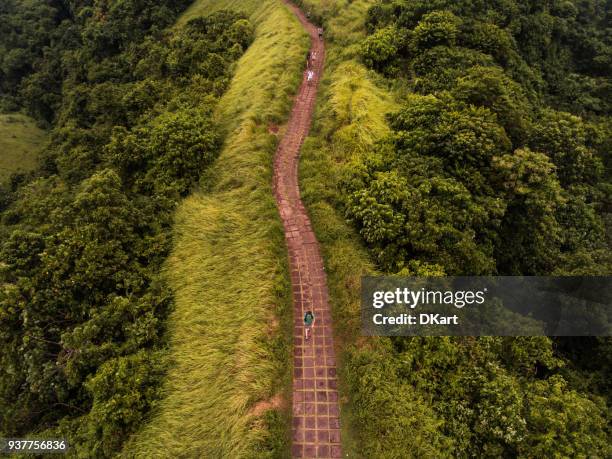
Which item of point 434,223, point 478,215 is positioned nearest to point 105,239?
point 434,223

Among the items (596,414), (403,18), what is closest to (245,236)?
(596,414)

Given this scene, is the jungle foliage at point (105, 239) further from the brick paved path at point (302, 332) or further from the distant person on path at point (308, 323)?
the distant person on path at point (308, 323)

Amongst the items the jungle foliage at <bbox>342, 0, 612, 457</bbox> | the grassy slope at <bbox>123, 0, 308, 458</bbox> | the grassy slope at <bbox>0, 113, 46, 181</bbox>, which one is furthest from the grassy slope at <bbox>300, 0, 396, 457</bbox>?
the grassy slope at <bbox>0, 113, 46, 181</bbox>

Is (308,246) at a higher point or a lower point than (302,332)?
higher

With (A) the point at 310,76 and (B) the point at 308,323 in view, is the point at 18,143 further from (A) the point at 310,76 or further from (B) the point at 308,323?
(B) the point at 308,323

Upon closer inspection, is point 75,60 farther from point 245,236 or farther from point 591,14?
point 591,14

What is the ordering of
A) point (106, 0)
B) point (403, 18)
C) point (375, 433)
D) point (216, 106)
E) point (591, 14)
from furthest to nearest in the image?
point (106, 0)
point (591, 14)
point (403, 18)
point (216, 106)
point (375, 433)
